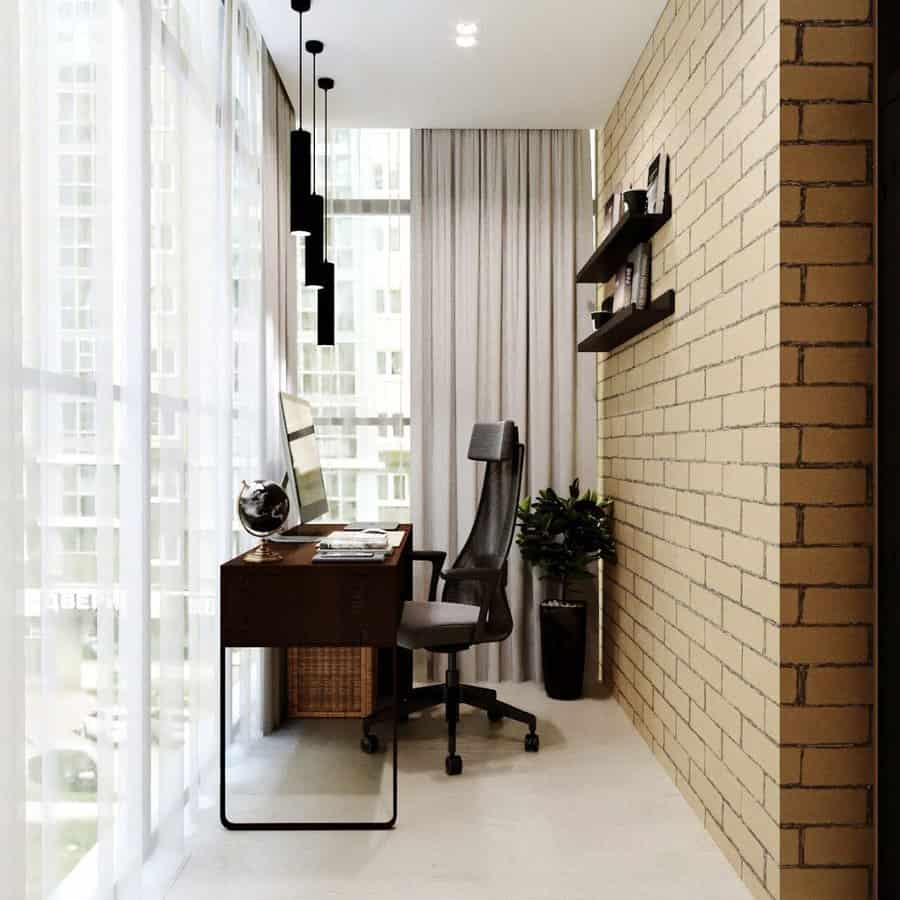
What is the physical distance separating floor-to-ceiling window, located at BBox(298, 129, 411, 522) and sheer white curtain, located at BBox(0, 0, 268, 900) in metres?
1.36

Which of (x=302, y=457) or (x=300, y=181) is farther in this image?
(x=302, y=457)

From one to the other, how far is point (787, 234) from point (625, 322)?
1225 mm

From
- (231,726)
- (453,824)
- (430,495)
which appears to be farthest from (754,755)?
(430,495)

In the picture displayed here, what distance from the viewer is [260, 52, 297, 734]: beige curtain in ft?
11.3

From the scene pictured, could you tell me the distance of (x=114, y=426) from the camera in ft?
6.35

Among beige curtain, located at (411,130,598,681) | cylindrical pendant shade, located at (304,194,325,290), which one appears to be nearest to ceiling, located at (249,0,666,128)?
beige curtain, located at (411,130,598,681)

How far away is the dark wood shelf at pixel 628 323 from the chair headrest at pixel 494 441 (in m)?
0.57

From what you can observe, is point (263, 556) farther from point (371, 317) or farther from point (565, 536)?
point (371, 317)

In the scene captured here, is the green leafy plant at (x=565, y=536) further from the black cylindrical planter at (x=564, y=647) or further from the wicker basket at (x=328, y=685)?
the wicker basket at (x=328, y=685)

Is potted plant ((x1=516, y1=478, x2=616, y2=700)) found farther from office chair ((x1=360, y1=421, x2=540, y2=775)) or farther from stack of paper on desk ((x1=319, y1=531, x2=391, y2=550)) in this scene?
stack of paper on desk ((x1=319, y1=531, x2=391, y2=550))

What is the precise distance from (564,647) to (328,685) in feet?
3.67

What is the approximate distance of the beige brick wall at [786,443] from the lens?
201cm

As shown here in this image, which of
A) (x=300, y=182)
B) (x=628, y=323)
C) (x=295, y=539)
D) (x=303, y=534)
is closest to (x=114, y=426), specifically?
(x=300, y=182)

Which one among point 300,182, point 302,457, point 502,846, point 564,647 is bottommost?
point 502,846
